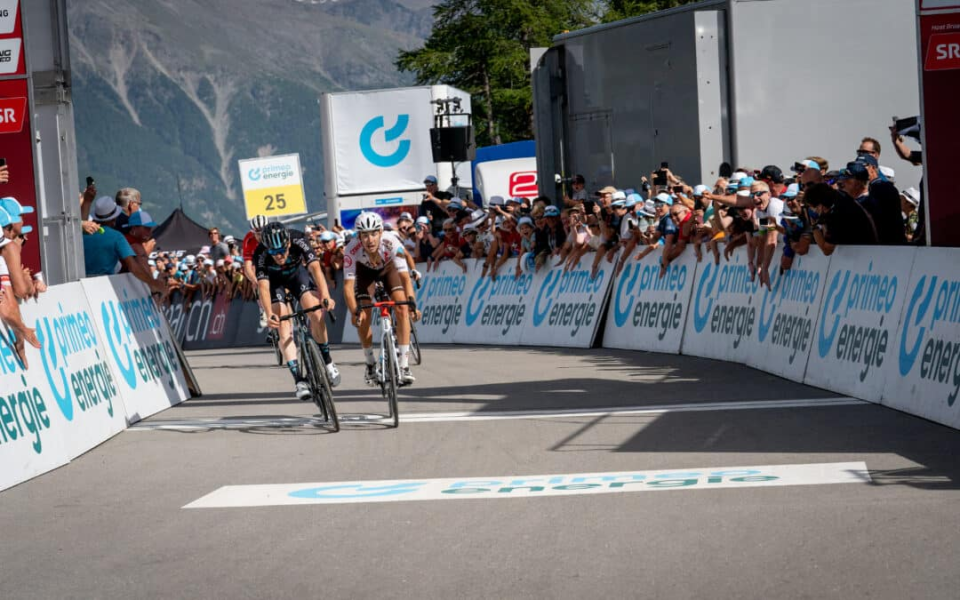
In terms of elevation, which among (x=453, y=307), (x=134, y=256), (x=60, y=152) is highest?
(x=60, y=152)

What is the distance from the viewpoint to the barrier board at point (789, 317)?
48.1 feet

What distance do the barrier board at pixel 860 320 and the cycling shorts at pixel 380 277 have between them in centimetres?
418

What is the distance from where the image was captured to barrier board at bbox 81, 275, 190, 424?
47.0 feet

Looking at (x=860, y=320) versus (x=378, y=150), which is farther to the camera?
(x=378, y=150)

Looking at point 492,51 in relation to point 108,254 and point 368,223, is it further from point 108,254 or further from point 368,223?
point 368,223

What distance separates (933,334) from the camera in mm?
11344

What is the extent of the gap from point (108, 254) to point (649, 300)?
7.96 metres

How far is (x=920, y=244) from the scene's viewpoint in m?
13.4

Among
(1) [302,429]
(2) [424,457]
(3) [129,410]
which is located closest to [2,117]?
(3) [129,410]

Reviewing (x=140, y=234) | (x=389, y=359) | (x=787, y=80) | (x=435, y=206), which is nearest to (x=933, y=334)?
(x=389, y=359)

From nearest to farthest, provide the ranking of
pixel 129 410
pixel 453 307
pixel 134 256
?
pixel 129 410, pixel 134 256, pixel 453 307

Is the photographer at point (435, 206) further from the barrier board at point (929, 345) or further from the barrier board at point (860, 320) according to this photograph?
the barrier board at point (929, 345)

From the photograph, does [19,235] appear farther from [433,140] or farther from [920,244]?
[433,140]

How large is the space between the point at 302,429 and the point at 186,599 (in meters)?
6.65
